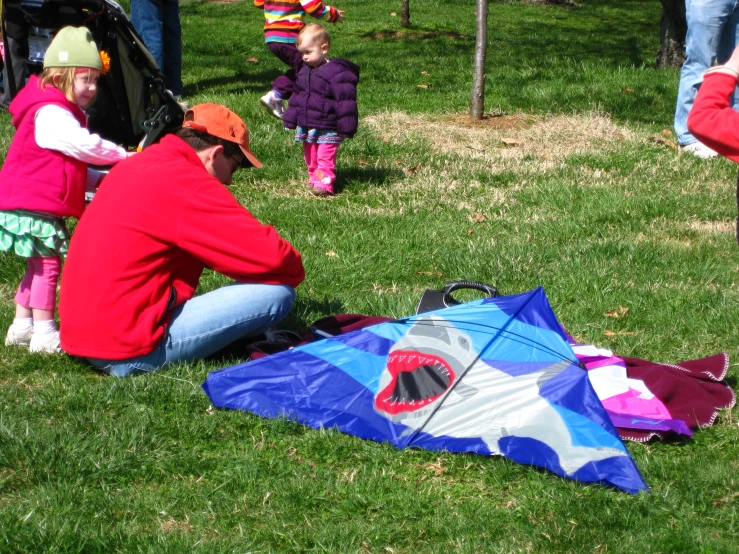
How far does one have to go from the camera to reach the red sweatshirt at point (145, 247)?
12.2ft

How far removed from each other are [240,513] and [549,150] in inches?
237

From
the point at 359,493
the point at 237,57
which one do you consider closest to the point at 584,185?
the point at 359,493

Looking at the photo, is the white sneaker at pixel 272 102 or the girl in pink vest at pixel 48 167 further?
the white sneaker at pixel 272 102

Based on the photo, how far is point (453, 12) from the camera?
19.1m

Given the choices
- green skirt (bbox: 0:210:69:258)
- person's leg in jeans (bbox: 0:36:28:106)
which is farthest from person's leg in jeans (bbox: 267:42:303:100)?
green skirt (bbox: 0:210:69:258)

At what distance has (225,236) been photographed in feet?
12.3

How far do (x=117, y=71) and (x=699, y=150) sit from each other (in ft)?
16.5

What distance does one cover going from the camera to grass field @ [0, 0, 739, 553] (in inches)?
117

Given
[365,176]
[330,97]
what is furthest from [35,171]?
[365,176]

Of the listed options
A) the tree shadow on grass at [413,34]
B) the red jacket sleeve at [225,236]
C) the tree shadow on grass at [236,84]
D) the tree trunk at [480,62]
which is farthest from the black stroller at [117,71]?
the tree shadow on grass at [413,34]

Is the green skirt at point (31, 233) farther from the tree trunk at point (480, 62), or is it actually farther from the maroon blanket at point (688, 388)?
the tree trunk at point (480, 62)

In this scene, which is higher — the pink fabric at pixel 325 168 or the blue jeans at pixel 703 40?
the blue jeans at pixel 703 40

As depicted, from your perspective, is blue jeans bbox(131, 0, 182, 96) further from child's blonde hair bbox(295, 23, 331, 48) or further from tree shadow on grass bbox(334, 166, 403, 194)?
child's blonde hair bbox(295, 23, 331, 48)

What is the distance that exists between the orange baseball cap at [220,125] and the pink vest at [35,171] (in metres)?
0.65
